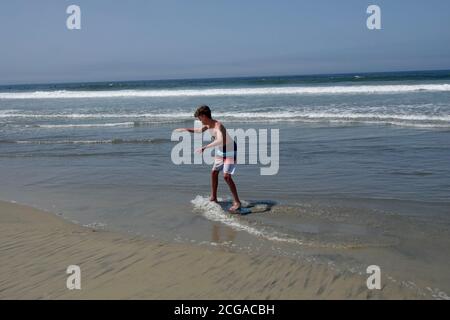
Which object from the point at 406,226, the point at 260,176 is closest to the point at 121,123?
the point at 260,176

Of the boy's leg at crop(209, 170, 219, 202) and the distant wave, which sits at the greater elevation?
the distant wave

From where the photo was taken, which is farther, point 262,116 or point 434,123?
point 262,116

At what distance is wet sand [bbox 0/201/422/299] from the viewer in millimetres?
4062

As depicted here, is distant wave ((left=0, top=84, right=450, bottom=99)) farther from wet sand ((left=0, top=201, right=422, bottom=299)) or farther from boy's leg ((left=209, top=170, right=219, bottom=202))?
wet sand ((left=0, top=201, right=422, bottom=299))

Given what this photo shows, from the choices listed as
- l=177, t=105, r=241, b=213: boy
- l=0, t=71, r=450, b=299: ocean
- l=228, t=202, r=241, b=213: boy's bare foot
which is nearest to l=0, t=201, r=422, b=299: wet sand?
l=0, t=71, r=450, b=299: ocean

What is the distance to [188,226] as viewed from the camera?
6051mm

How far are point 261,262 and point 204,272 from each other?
0.63 meters

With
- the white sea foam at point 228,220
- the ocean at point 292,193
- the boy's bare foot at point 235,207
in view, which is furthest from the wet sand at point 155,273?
the boy's bare foot at point 235,207

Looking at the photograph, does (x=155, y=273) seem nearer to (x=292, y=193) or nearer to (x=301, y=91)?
(x=292, y=193)

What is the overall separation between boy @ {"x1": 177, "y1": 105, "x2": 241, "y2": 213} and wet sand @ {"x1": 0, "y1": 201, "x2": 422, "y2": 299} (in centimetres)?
171

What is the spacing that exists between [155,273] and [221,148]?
2.82m

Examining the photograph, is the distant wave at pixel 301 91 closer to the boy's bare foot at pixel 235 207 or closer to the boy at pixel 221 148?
the boy at pixel 221 148
